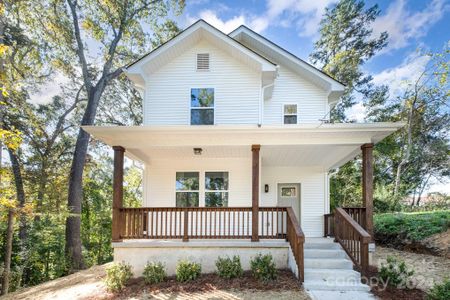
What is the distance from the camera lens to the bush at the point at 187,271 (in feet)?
23.4

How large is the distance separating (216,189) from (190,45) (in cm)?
522

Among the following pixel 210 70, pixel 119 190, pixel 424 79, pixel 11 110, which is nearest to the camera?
pixel 119 190

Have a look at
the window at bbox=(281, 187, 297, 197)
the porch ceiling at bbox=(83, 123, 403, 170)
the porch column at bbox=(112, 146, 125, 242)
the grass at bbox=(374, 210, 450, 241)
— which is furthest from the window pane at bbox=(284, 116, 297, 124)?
the porch column at bbox=(112, 146, 125, 242)

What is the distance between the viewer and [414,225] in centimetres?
999

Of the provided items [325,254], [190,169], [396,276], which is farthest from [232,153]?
[396,276]

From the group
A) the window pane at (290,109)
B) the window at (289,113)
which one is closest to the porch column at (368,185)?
Answer: the window at (289,113)

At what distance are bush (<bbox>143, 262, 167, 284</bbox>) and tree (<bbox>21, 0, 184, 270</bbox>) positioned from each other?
346 inches

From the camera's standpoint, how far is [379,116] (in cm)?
2102

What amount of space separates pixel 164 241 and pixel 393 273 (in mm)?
5507

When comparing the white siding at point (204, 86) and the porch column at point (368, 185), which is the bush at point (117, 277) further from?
the porch column at point (368, 185)

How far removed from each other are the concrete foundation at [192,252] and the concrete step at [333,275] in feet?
3.05

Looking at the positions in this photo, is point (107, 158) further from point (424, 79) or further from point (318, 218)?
point (424, 79)

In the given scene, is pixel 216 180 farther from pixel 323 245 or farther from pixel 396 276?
pixel 396 276

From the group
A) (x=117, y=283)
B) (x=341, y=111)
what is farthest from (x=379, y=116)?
(x=117, y=283)
